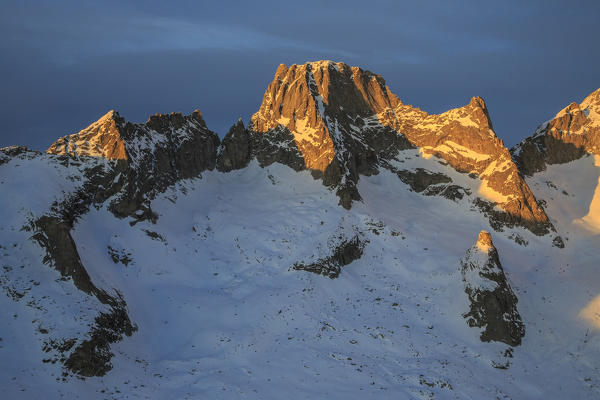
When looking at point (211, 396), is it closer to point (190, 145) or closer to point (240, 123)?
point (190, 145)

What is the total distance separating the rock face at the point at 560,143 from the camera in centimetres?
6328

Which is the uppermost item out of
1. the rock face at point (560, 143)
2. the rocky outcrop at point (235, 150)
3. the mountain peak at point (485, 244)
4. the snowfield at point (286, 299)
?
the rock face at point (560, 143)

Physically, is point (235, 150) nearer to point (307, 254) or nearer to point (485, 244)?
point (307, 254)

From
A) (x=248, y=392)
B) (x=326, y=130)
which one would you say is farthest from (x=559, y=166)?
(x=248, y=392)

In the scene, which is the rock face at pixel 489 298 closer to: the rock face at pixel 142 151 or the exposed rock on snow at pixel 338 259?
the exposed rock on snow at pixel 338 259

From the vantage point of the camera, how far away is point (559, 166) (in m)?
63.4

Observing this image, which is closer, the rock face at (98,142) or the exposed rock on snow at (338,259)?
the exposed rock on snow at (338,259)

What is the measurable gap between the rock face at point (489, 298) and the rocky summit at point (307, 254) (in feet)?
0.53

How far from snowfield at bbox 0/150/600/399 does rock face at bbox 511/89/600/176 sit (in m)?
10.2

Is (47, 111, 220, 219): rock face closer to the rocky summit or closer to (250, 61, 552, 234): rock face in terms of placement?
the rocky summit

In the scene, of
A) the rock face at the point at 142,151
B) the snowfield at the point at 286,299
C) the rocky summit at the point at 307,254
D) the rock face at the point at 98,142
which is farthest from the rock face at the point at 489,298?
the rock face at the point at 98,142

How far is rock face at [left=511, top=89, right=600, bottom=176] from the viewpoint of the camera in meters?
63.3

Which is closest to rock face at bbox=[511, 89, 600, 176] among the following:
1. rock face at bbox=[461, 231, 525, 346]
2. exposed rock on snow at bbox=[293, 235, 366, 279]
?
rock face at bbox=[461, 231, 525, 346]

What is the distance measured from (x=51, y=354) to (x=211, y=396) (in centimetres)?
924
